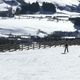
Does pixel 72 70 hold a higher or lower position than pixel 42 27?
higher

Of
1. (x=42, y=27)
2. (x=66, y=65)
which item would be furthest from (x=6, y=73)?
(x=42, y=27)

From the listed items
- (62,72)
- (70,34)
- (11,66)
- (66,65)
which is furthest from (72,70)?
(70,34)

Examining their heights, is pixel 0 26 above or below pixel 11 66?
below

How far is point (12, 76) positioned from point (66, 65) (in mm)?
7142

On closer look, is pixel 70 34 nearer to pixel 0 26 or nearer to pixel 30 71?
pixel 0 26

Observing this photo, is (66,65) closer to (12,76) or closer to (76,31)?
(12,76)

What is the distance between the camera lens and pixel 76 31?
142m

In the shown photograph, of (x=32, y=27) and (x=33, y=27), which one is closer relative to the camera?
(x=32, y=27)

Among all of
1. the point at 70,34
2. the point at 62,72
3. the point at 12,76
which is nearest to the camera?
the point at 12,76

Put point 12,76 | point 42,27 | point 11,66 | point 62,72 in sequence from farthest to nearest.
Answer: point 42,27 < point 11,66 < point 62,72 < point 12,76

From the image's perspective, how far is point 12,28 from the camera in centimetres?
13975

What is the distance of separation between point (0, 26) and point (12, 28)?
6.14m

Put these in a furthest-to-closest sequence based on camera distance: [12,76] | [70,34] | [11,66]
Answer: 1. [70,34]
2. [11,66]
3. [12,76]

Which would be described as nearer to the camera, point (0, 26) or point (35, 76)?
point (35, 76)
